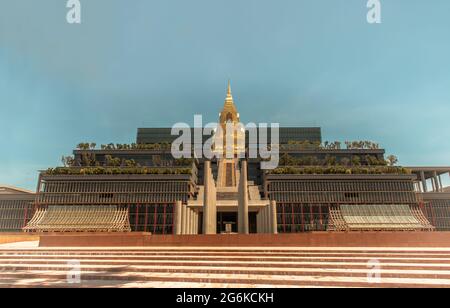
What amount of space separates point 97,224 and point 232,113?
5754 centimetres

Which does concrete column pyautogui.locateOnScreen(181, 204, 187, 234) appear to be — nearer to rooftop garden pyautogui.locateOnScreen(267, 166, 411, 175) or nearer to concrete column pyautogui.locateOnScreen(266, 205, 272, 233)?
concrete column pyautogui.locateOnScreen(266, 205, 272, 233)

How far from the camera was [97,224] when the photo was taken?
4800 cm

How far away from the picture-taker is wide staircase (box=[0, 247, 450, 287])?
464 inches

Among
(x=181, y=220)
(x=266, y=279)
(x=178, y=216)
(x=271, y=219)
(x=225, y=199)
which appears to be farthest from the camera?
(x=225, y=199)

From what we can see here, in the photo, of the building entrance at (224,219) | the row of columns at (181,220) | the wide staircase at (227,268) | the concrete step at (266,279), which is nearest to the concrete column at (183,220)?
the row of columns at (181,220)

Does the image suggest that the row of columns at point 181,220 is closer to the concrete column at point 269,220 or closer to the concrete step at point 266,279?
the concrete column at point 269,220

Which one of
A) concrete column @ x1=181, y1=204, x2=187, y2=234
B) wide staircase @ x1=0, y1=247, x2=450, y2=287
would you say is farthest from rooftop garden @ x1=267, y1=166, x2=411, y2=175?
wide staircase @ x1=0, y1=247, x2=450, y2=287

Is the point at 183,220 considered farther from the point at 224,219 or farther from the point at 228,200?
the point at 224,219

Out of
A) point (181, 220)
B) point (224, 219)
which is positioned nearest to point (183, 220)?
point (181, 220)

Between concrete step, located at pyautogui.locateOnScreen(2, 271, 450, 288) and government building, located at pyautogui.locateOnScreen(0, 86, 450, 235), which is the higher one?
government building, located at pyautogui.locateOnScreen(0, 86, 450, 235)

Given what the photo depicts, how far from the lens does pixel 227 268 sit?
14.0 meters

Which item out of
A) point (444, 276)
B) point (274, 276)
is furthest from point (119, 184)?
point (444, 276)
